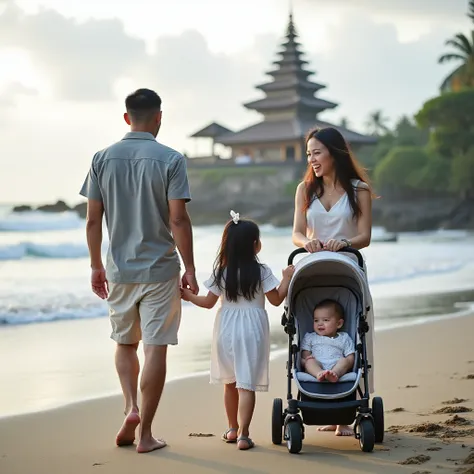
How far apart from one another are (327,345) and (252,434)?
688 millimetres

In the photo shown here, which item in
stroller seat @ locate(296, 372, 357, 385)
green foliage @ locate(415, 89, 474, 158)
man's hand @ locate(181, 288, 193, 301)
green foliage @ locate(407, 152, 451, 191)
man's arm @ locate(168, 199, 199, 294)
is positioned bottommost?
stroller seat @ locate(296, 372, 357, 385)

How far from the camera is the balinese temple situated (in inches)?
2450

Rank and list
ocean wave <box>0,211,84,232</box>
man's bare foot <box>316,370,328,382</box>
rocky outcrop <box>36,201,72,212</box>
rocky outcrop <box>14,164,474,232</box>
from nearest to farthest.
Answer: man's bare foot <box>316,370,328,382</box>
ocean wave <box>0,211,84,232</box>
rocky outcrop <box>14,164,474,232</box>
rocky outcrop <box>36,201,72,212</box>

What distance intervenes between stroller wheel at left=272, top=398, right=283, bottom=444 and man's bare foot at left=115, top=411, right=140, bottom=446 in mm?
637

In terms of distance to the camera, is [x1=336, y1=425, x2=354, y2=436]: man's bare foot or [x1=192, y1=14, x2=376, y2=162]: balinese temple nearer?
[x1=336, y1=425, x2=354, y2=436]: man's bare foot

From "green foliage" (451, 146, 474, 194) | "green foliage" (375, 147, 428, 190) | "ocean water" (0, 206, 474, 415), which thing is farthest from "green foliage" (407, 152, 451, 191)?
"ocean water" (0, 206, 474, 415)

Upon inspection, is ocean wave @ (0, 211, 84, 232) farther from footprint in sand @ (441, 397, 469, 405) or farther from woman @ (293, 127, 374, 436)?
woman @ (293, 127, 374, 436)

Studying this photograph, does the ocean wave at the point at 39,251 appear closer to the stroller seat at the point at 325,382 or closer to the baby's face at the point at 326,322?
the baby's face at the point at 326,322

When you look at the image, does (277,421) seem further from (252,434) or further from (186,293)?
(186,293)

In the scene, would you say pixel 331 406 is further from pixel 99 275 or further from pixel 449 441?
pixel 99 275

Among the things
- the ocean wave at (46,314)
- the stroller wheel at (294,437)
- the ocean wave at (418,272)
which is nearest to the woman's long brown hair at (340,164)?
the stroller wheel at (294,437)

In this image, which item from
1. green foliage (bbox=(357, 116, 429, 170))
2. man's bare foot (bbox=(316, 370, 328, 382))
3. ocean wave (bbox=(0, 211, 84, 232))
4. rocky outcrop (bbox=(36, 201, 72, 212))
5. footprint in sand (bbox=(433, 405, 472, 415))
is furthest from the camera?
rocky outcrop (bbox=(36, 201, 72, 212))

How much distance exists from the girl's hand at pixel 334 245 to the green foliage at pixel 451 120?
45.8 m

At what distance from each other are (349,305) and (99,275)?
1.23 meters
